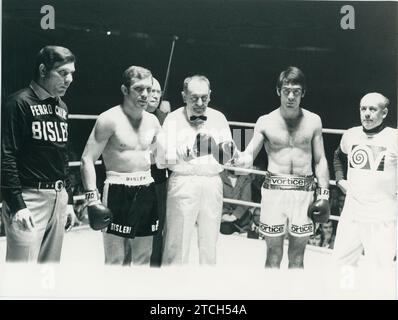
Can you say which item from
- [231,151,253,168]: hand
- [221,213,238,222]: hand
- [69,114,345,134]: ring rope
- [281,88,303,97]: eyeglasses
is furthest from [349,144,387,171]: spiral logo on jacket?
[221,213,238,222]: hand

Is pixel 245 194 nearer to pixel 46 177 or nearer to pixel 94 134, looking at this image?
Result: pixel 94 134

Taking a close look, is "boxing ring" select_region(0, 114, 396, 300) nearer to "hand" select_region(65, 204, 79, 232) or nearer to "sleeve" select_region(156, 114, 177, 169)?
"hand" select_region(65, 204, 79, 232)

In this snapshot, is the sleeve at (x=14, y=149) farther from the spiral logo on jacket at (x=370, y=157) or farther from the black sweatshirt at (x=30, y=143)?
the spiral logo on jacket at (x=370, y=157)

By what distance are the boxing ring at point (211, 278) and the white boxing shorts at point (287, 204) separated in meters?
0.07

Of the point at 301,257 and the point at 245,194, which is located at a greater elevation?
the point at 245,194

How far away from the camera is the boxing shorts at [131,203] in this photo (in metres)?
2.31

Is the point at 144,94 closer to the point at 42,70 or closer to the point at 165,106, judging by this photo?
the point at 165,106

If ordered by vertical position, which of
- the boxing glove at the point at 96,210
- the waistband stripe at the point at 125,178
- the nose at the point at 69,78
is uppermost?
the nose at the point at 69,78

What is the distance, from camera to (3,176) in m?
2.32

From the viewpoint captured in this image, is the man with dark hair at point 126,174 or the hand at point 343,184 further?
the hand at point 343,184

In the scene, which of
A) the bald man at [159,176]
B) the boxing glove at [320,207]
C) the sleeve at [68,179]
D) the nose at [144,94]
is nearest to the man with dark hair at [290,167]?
the boxing glove at [320,207]
